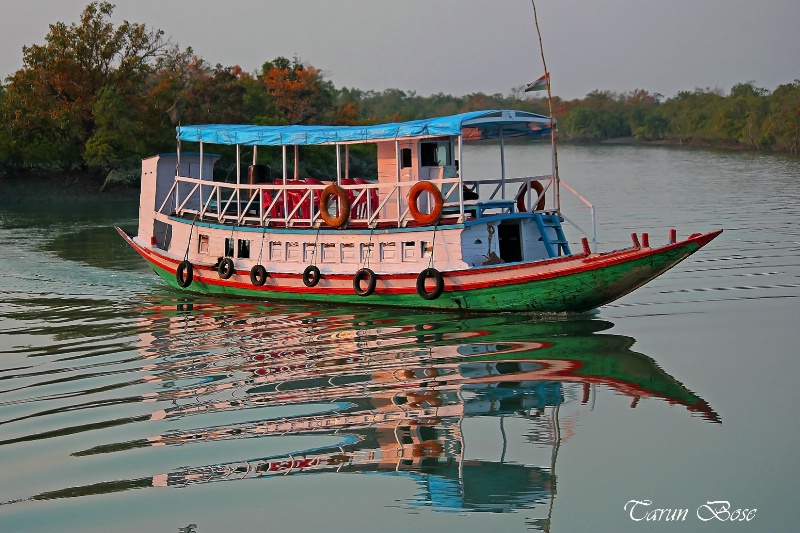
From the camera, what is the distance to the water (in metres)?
9.62

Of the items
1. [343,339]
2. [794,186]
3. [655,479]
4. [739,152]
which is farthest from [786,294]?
[739,152]

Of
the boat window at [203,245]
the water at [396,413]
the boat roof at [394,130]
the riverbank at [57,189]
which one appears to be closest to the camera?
the water at [396,413]

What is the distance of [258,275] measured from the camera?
65.4ft

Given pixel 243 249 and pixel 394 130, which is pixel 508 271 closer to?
pixel 394 130

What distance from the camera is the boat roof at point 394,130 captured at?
18.0 metres

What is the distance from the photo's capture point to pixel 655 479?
10.2 m

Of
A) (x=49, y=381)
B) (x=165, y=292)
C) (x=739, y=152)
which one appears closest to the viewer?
(x=49, y=381)

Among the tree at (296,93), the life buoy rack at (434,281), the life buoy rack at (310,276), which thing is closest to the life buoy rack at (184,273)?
the life buoy rack at (310,276)

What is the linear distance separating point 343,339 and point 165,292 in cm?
691

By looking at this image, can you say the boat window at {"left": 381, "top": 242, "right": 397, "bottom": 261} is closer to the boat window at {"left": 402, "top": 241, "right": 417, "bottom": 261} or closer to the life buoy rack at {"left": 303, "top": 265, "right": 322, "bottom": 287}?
the boat window at {"left": 402, "top": 241, "right": 417, "bottom": 261}

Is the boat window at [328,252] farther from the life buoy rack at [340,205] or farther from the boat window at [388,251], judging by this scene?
the boat window at [388,251]

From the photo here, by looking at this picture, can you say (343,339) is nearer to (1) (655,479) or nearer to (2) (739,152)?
(1) (655,479)

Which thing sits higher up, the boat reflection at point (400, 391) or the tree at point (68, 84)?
the tree at point (68, 84)

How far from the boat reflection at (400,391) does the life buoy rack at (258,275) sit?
1.01 metres
